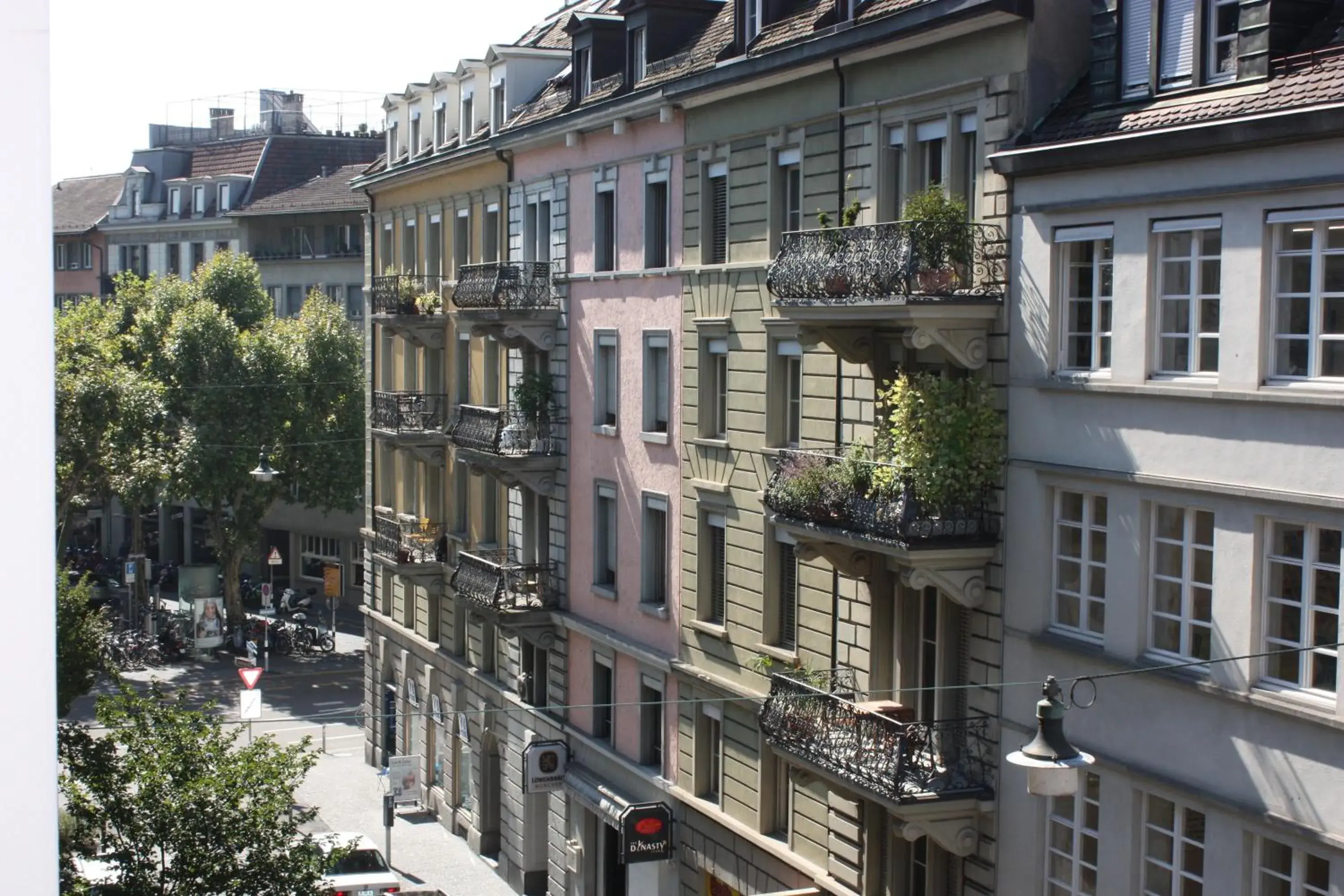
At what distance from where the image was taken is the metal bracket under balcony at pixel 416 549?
38.5 meters

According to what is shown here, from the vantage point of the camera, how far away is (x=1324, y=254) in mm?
13531

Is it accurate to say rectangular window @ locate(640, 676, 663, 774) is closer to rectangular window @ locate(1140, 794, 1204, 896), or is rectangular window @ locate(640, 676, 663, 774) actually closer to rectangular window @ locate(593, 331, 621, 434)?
rectangular window @ locate(593, 331, 621, 434)

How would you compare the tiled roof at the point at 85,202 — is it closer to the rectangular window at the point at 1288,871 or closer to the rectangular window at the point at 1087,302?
the rectangular window at the point at 1087,302

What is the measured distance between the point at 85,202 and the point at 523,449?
64.3 m

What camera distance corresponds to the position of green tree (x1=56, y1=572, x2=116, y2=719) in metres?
31.8

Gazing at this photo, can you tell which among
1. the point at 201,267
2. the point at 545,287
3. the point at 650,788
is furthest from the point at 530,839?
Result: the point at 201,267

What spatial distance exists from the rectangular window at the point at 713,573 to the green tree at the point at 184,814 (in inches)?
293

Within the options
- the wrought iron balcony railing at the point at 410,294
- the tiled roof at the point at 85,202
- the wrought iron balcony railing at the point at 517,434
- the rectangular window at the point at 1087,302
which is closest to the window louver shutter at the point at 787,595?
the rectangular window at the point at 1087,302

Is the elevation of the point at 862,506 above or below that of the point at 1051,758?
above

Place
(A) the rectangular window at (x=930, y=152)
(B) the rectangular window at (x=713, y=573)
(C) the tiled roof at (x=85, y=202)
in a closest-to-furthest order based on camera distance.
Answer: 1. (A) the rectangular window at (x=930, y=152)
2. (B) the rectangular window at (x=713, y=573)
3. (C) the tiled roof at (x=85, y=202)

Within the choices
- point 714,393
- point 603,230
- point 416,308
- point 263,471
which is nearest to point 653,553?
point 714,393

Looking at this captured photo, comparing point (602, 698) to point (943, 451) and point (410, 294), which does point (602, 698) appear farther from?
point (943, 451)

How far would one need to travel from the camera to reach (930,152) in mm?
19359

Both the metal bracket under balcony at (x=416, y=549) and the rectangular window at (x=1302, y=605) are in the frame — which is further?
the metal bracket under balcony at (x=416, y=549)
